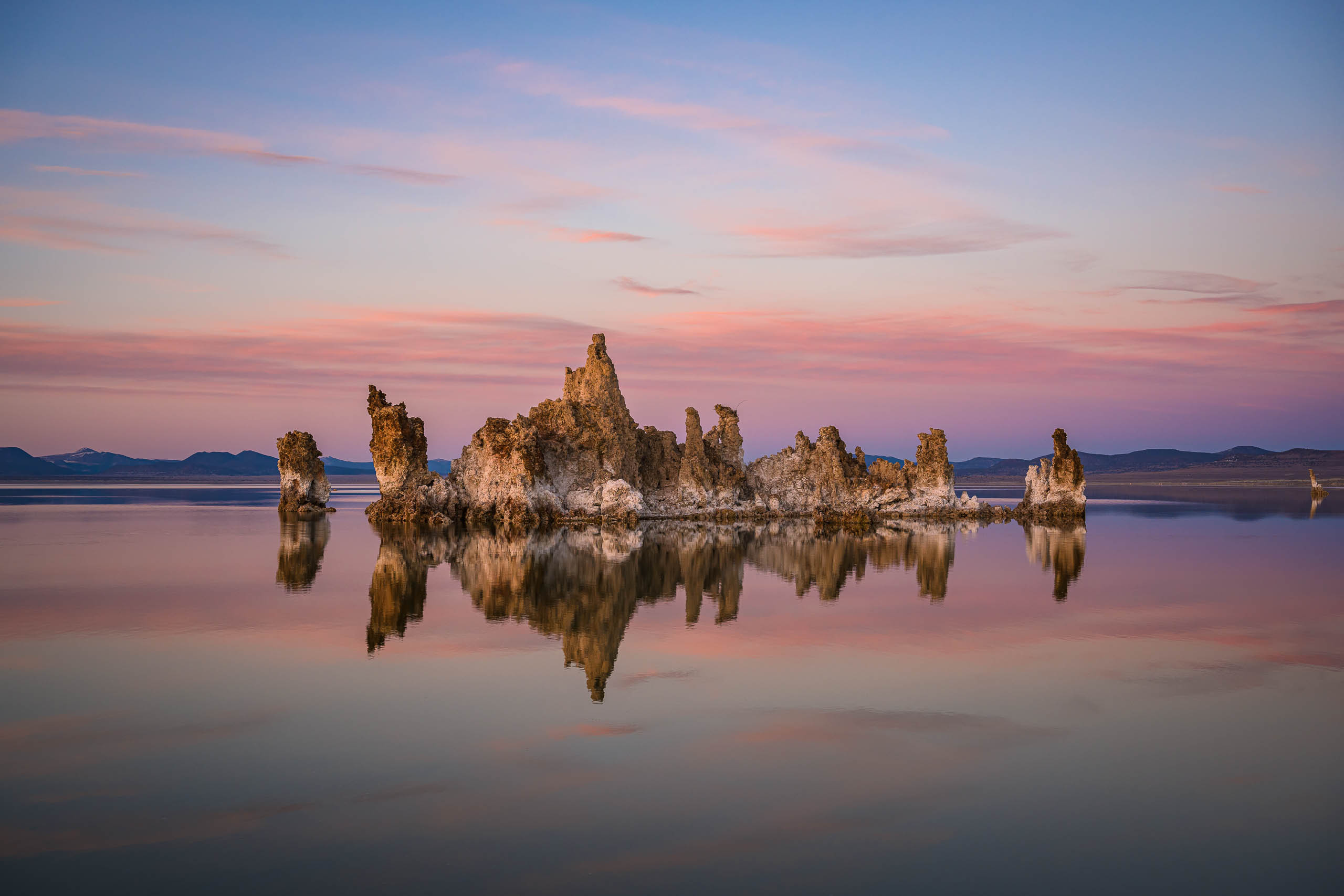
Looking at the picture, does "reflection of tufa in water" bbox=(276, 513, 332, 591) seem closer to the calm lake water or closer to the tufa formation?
the calm lake water

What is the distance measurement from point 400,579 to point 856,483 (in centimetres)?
3662

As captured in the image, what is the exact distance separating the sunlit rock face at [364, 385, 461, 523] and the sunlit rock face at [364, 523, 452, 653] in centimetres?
826

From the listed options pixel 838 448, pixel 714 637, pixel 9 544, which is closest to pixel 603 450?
pixel 838 448

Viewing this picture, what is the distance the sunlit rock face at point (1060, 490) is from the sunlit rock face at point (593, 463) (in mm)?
16346

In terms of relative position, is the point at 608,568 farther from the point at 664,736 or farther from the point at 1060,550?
the point at 664,736

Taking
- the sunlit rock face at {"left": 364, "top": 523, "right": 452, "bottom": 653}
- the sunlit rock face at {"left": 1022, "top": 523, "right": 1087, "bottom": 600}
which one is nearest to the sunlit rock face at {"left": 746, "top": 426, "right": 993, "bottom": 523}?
the sunlit rock face at {"left": 1022, "top": 523, "right": 1087, "bottom": 600}

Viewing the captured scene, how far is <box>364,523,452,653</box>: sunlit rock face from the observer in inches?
716

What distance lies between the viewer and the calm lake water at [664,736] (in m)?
7.55

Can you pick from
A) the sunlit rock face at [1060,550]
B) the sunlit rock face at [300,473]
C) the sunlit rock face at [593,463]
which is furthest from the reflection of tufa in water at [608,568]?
the sunlit rock face at [300,473]

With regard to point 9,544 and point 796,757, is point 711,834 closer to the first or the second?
point 796,757

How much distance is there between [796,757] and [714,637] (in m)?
7.18

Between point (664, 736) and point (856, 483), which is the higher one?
point (856, 483)

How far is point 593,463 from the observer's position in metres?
53.2

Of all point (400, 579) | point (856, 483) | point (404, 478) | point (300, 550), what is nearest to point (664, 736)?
point (400, 579)
